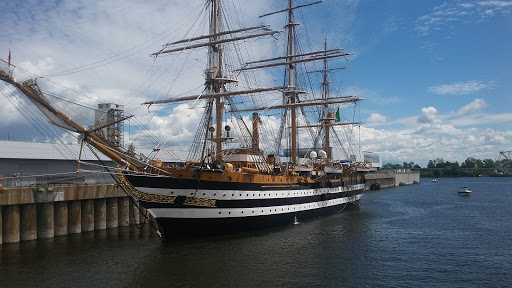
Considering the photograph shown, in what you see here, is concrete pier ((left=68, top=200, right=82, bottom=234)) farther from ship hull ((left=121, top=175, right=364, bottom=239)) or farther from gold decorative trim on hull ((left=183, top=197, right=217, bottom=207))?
gold decorative trim on hull ((left=183, top=197, right=217, bottom=207))

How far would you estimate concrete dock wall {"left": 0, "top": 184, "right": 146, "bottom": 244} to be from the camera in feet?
76.5

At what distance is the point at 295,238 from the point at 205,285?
406 inches

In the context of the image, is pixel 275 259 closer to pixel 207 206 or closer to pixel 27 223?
pixel 207 206

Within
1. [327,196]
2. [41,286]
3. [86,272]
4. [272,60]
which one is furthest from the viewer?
[272,60]

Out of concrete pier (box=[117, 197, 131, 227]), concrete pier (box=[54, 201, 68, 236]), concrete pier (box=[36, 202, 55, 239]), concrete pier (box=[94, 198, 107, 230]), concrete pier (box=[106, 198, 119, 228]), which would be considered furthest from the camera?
concrete pier (box=[117, 197, 131, 227])

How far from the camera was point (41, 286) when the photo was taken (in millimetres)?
15875

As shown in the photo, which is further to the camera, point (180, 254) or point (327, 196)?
point (327, 196)

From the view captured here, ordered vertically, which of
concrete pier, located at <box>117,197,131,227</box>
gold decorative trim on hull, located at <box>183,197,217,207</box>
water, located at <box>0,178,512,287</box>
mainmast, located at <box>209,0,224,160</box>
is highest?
mainmast, located at <box>209,0,224,160</box>

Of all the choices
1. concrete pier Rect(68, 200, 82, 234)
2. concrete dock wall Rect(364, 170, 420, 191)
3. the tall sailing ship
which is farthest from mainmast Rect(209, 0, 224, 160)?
concrete dock wall Rect(364, 170, 420, 191)

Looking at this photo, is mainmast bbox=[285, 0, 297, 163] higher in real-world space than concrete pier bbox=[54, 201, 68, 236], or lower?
higher

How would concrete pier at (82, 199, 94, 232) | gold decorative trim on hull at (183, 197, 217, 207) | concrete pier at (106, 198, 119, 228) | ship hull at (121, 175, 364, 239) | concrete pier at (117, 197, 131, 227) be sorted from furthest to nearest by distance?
concrete pier at (117, 197, 131, 227)
concrete pier at (106, 198, 119, 228)
concrete pier at (82, 199, 94, 232)
gold decorative trim on hull at (183, 197, 217, 207)
ship hull at (121, 175, 364, 239)

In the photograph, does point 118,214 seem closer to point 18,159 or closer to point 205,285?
point 18,159

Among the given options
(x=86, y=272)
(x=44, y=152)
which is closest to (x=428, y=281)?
(x=86, y=272)

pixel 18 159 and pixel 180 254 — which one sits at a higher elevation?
pixel 18 159
